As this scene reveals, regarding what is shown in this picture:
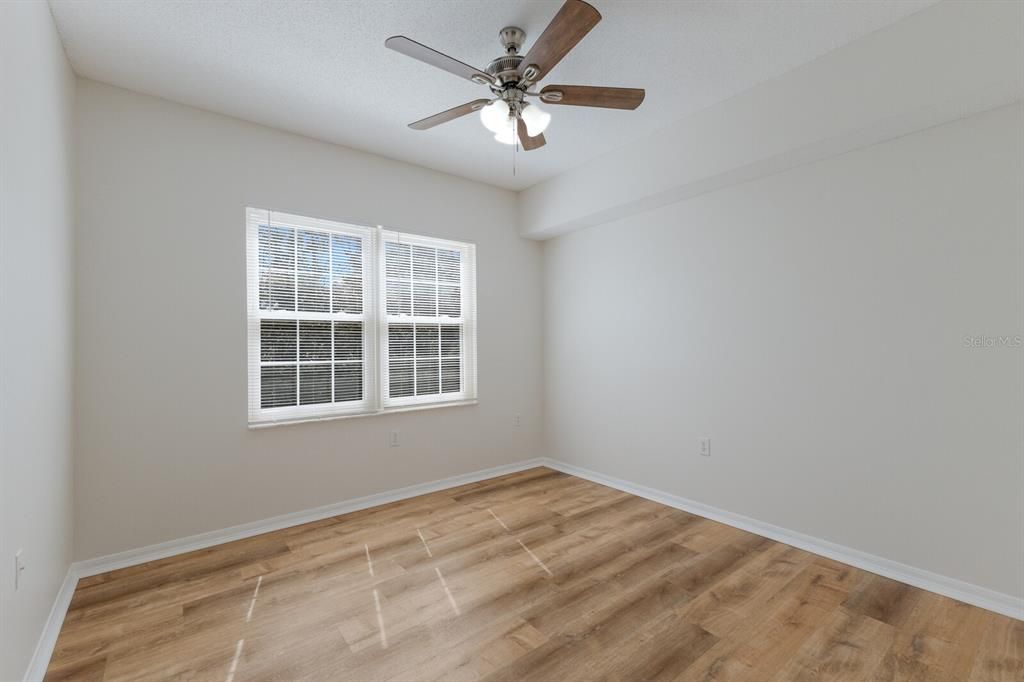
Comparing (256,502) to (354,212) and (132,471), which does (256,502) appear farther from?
(354,212)

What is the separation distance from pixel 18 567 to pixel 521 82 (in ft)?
9.24

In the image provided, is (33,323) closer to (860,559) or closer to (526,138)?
(526,138)

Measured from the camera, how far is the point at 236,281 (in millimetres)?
3160

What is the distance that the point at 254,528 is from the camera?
3.17 m

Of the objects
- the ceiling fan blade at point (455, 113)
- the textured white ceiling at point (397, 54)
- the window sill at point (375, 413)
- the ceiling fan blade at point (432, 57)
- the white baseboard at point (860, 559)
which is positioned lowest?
the white baseboard at point (860, 559)

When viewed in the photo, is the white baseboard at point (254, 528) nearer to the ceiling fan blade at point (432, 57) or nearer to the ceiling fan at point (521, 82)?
the ceiling fan at point (521, 82)

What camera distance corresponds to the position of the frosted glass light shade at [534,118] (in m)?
2.38

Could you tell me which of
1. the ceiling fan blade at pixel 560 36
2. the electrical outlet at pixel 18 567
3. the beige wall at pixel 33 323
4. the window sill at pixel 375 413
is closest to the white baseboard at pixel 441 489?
the beige wall at pixel 33 323

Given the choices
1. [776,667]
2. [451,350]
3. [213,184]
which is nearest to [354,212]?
[213,184]

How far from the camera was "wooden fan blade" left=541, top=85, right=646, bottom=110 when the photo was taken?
2209mm

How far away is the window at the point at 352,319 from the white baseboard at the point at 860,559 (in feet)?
6.73

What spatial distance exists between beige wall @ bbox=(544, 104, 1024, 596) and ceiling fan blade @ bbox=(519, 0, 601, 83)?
6.20 ft

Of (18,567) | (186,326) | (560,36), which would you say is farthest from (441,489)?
(560,36)

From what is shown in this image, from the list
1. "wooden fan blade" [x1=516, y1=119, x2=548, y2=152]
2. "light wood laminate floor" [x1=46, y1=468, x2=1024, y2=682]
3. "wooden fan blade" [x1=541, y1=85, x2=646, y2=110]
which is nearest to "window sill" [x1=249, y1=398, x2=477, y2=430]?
"light wood laminate floor" [x1=46, y1=468, x2=1024, y2=682]
